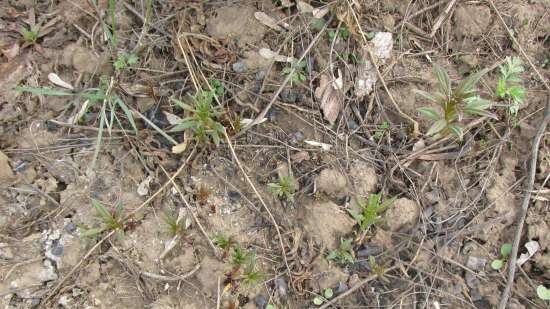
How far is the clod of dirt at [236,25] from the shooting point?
7.78 ft

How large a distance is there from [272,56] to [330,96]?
347mm

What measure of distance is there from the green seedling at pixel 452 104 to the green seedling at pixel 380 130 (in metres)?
0.20

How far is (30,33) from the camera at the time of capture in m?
2.29

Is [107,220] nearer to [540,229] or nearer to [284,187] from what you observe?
[284,187]

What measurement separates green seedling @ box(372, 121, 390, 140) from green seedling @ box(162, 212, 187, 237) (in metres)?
0.98

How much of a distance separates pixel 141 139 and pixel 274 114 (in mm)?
638

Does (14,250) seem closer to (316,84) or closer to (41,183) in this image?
(41,183)

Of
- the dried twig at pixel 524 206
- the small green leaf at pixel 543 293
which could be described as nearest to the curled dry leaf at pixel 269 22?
the dried twig at pixel 524 206

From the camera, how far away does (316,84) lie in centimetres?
233

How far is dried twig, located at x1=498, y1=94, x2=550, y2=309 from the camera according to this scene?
6.71 ft

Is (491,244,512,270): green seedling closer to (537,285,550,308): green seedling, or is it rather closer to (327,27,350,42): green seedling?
(537,285,550,308): green seedling

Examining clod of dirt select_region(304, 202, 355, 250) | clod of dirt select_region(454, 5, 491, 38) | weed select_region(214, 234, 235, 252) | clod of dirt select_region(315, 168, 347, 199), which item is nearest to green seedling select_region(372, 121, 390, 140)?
clod of dirt select_region(315, 168, 347, 199)

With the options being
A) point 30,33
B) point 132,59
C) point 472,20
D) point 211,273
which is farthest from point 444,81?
point 30,33

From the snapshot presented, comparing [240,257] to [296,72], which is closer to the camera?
[240,257]
